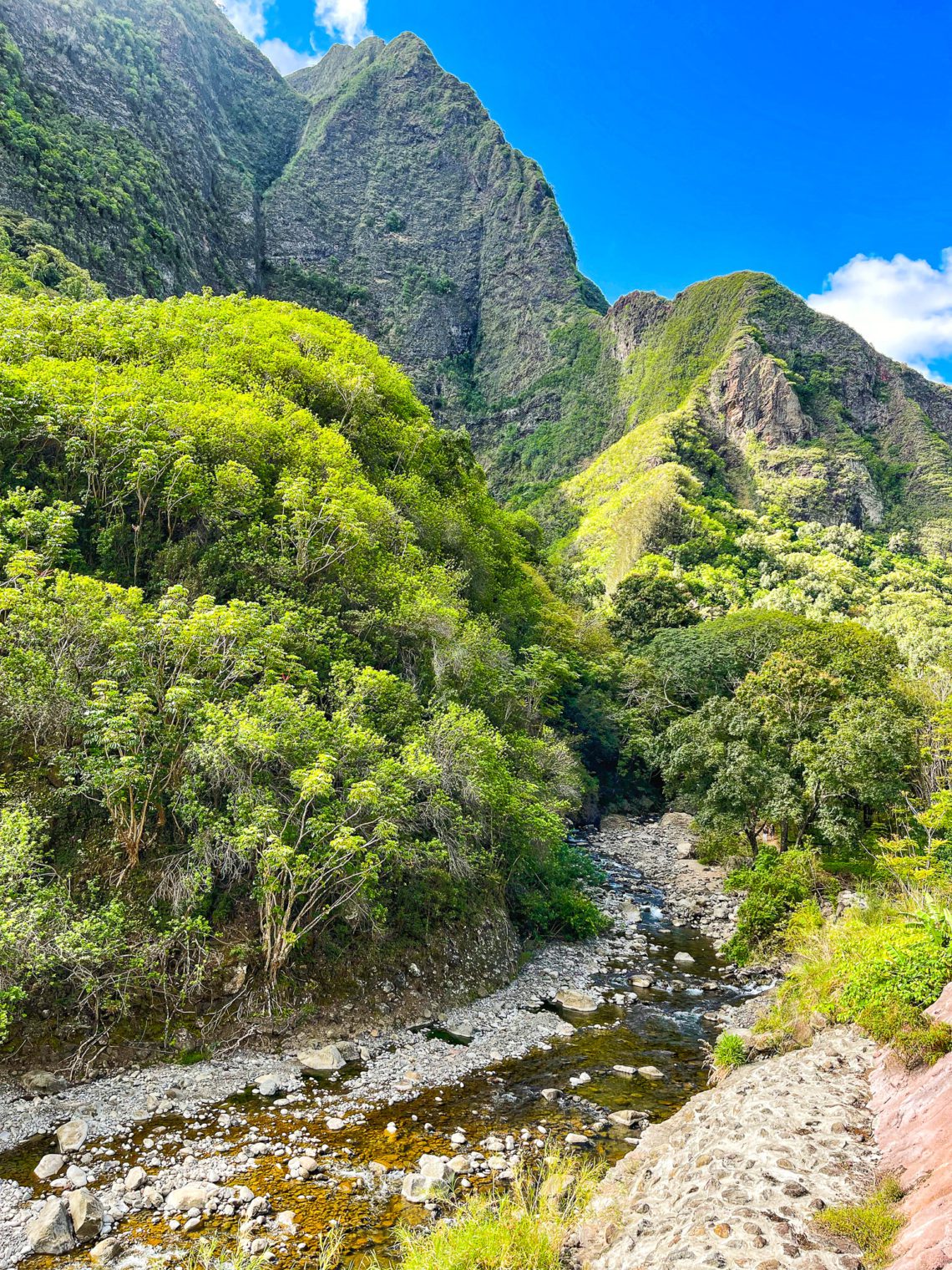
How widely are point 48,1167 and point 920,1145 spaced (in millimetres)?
10851

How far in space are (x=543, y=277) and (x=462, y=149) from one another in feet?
137

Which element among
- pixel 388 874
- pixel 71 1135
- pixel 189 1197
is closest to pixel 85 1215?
pixel 189 1197

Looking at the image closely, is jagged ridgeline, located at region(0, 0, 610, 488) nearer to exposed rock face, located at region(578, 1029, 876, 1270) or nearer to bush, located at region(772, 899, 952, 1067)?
bush, located at region(772, 899, 952, 1067)

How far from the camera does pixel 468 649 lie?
73.6ft

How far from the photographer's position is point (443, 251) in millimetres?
146250

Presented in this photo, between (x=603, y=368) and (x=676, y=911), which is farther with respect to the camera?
(x=603, y=368)

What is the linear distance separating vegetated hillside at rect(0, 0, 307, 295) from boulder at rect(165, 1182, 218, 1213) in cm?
7690

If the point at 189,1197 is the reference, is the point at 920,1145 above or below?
above

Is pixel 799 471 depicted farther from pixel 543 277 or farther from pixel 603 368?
pixel 543 277

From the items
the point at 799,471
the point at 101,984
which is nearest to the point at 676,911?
the point at 101,984

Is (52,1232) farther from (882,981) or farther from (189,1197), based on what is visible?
(882,981)

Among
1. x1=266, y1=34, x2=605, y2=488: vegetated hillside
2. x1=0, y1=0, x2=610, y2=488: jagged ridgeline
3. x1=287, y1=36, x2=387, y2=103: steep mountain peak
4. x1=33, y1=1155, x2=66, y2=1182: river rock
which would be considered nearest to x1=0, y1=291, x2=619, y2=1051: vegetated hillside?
x1=33, y1=1155, x2=66, y2=1182: river rock

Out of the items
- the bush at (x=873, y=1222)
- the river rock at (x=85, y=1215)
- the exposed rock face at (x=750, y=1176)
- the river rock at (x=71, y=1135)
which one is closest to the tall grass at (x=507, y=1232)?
the exposed rock face at (x=750, y=1176)

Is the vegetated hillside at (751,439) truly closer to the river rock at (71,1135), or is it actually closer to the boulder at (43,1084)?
→ the boulder at (43,1084)
